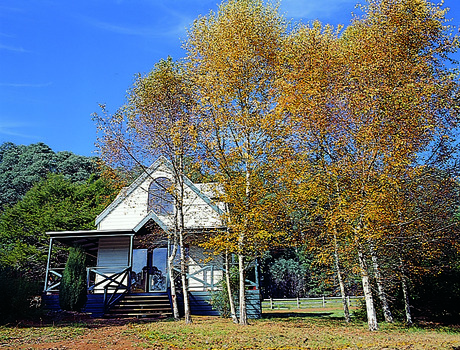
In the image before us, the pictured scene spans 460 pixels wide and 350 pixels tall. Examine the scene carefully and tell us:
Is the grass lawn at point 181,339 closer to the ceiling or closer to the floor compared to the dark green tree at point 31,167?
closer to the floor

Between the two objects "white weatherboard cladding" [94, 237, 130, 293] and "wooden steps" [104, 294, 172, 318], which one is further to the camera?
"white weatherboard cladding" [94, 237, 130, 293]

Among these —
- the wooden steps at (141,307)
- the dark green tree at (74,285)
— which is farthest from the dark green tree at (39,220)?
the wooden steps at (141,307)

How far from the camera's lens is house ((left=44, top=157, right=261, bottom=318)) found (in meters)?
16.0

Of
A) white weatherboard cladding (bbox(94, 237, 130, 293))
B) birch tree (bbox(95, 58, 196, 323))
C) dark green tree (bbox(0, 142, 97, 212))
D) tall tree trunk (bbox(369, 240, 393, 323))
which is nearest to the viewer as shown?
tall tree trunk (bbox(369, 240, 393, 323))

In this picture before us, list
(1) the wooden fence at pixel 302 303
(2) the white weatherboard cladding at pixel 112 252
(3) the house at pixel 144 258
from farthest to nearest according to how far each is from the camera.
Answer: (1) the wooden fence at pixel 302 303
(2) the white weatherboard cladding at pixel 112 252
(3) the house at pixel 144 258

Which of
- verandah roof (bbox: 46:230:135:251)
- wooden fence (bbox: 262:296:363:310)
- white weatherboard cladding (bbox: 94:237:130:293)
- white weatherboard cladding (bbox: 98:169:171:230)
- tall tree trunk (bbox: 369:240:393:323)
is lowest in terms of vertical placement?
wooden fence (bbox: 262:296:363:310)

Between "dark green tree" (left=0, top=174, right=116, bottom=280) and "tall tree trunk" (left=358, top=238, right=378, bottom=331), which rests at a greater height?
"dark green tree" (left=0, top=174, right=116, bottom=280)

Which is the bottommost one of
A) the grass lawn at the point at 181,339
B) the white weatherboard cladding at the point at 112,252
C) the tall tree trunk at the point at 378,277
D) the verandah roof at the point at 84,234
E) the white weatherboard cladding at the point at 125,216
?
the grass lawn at the point at 181,339

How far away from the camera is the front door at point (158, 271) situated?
19281 millimetres

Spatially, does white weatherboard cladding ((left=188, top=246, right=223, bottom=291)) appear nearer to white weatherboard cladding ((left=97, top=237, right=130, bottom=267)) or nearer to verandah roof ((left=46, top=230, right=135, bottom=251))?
verandah roof ((left=46, top=230, right=135, bottom=251))

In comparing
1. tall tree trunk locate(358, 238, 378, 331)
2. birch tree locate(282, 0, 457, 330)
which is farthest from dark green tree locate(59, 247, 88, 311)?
tall tree trunk locate(358, 238, 378, 331)

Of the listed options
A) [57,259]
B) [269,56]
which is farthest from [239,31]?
[57,259]

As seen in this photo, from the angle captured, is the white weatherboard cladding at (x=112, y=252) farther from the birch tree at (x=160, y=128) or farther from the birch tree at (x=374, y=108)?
Result: the birch tree at (x=374, y=108)

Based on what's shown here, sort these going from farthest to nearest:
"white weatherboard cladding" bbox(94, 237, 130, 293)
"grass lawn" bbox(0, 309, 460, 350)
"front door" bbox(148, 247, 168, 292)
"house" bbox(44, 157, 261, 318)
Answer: "front door" bbox(148, 247, 168, 292)
"white weatherboard cladding" bbox(94, 237, 130, 293)
"house" bbox(44, 157, 261, 318)
"grass lawn" bbox(0, 309, 460, 350)
